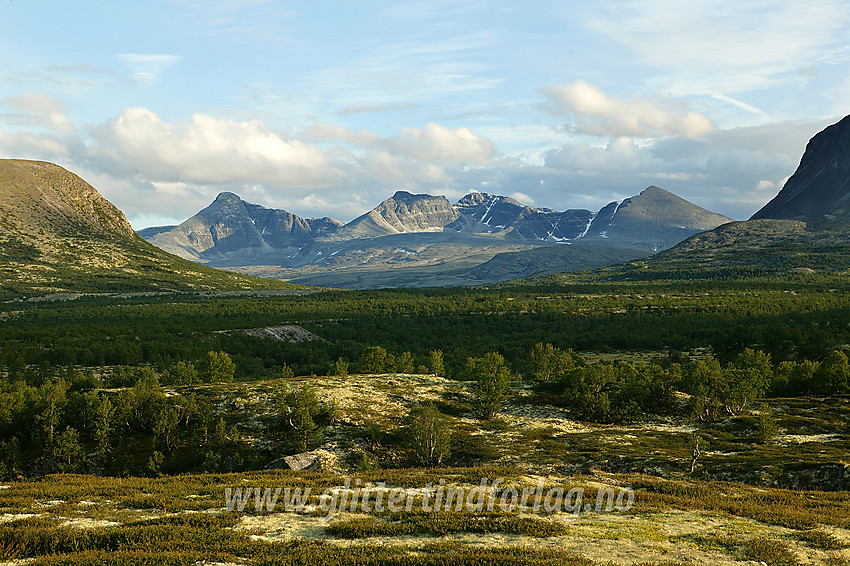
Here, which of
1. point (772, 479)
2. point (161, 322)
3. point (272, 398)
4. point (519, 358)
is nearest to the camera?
point (772, 479)

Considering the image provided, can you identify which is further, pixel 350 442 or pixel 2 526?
pixel 350 442

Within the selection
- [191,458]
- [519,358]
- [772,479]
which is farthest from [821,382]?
[191,458]

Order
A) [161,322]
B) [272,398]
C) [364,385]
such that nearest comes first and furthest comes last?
[272,398], [364,385], [161,322]

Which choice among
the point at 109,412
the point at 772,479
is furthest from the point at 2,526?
the point at 772,479

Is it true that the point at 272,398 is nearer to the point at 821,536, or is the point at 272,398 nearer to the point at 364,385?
the point at 364,385

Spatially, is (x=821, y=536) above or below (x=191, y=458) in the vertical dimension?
above

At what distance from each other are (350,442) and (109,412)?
25.5 m

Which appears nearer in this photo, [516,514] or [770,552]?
[770,552]

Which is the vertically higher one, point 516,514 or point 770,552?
point 770,552

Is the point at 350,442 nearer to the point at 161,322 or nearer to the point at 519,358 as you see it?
the point at 519,358

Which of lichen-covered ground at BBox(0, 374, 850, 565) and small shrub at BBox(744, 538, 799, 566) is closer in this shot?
small shrub at BBox(744, 538, 799, 566)

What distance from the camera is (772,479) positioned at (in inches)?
1788

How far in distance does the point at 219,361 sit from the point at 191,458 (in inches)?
2087

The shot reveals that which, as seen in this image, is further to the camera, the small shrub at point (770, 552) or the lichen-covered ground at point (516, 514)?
the lichen-covered ground at point (516, 514)
